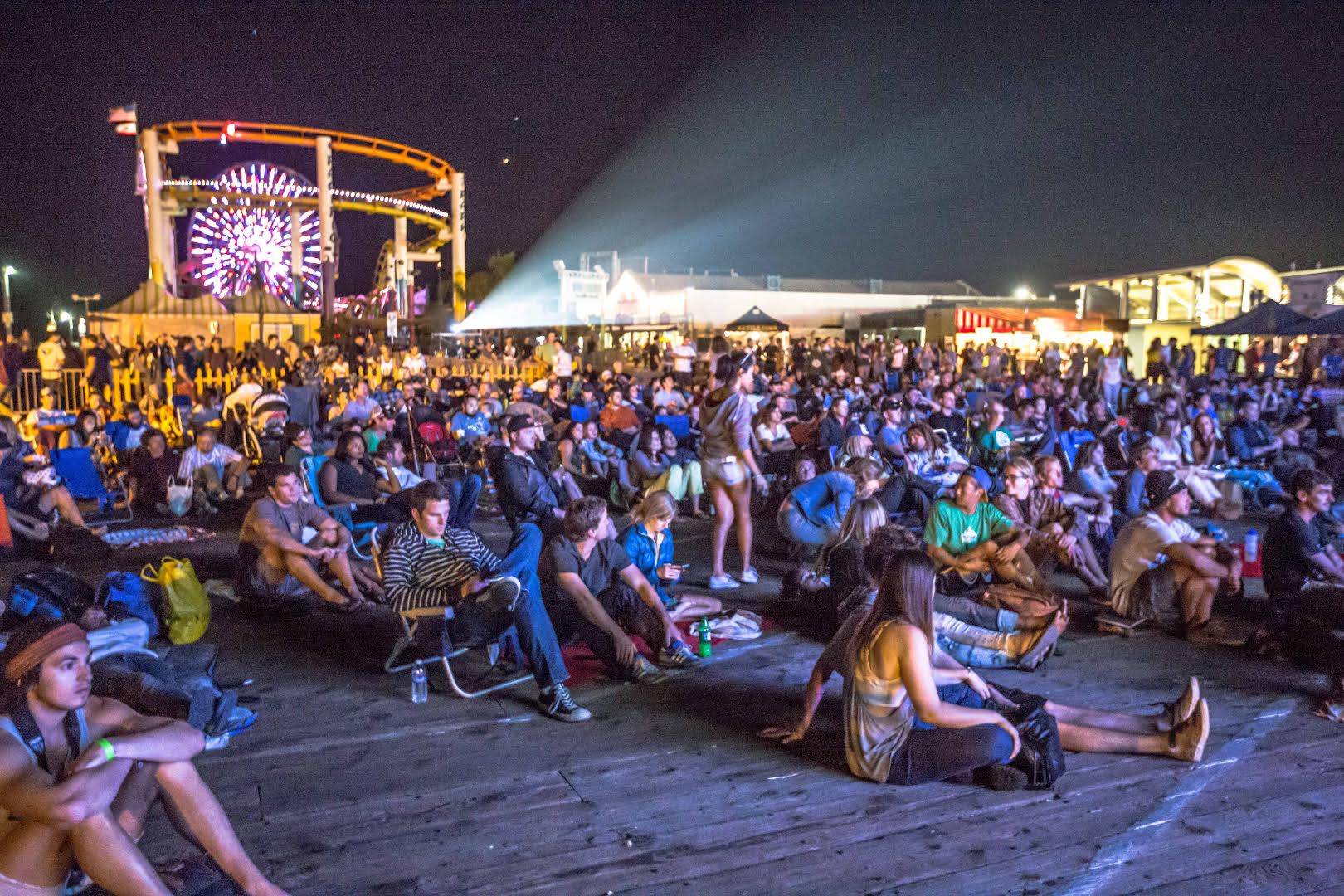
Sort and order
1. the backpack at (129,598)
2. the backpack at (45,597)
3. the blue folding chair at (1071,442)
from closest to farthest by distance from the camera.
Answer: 1. the backpack at (45,597)
2. the backpack at (129,598)
3. the blue folding chair at (1071,442)

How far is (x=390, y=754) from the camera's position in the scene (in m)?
3.87

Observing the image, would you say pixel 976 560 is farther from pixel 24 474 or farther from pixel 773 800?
pixel 24 474

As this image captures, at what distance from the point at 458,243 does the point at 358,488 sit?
119ft

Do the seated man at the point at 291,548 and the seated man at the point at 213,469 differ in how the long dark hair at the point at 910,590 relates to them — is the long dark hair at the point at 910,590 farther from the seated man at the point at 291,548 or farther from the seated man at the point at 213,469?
the seated man at the point at 213,469

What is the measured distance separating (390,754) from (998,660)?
297cm

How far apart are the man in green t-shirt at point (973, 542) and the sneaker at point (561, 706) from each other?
8.07 ft

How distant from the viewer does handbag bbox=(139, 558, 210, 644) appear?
5.20m

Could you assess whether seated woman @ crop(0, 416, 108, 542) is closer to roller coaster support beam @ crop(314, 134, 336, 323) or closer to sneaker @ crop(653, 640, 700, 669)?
sneaker @ crop(653, 640, 700, 669)

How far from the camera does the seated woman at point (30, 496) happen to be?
714 centimetres

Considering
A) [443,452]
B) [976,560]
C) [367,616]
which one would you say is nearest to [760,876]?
[976,560]

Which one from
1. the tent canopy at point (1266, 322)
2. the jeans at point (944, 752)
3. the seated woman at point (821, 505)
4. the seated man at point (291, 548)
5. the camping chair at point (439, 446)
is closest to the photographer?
the jeans at point (944, 752)

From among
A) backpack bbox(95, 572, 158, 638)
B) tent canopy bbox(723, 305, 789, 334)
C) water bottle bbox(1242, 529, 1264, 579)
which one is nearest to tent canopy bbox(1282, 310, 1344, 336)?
water bottle bbox(1242, 529, 1264, 579)

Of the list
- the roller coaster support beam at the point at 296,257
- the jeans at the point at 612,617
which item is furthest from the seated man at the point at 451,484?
the roller coaster support beam at the point at 296,257

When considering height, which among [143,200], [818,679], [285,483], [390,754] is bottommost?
[390,754]
